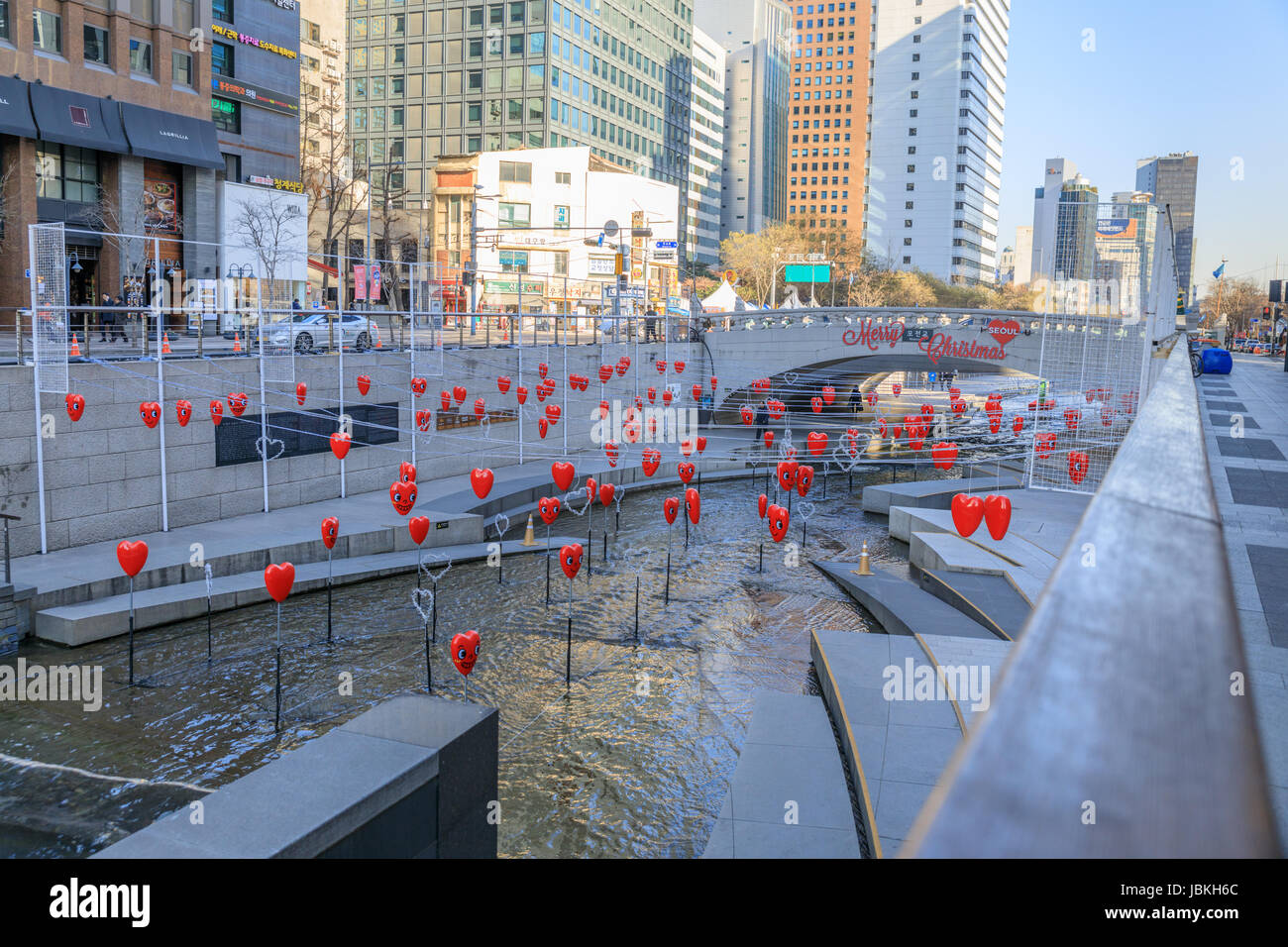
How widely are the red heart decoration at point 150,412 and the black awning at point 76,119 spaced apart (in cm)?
2347

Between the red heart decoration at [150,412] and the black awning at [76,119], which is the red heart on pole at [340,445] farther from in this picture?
the black awning at [76,119]

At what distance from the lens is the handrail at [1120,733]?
2.74 feet

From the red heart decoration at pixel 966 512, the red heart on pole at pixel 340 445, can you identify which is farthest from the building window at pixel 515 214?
the red heart decoration at pixel 966 512

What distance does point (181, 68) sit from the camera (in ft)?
139

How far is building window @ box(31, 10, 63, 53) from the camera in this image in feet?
120

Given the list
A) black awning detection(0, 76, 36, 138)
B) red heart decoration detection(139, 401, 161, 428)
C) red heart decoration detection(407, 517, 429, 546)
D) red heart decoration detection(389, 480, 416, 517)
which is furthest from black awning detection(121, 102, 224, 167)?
red heart decoration detection(407, 517, 429, 546)

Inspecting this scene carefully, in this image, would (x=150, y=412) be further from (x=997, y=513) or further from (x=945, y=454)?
(x=945, y=454)

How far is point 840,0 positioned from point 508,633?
177973mm

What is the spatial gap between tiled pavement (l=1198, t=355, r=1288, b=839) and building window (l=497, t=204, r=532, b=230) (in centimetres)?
5356

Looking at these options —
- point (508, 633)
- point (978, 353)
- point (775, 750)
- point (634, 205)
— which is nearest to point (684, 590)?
point (508, 633)

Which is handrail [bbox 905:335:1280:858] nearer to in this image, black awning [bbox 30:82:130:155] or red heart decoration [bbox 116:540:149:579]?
red heart decoration [bbox 116:540:149:579]

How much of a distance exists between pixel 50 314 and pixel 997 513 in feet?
49.7

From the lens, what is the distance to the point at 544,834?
9906 millimetres

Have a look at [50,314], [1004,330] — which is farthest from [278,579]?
[1004,330]
